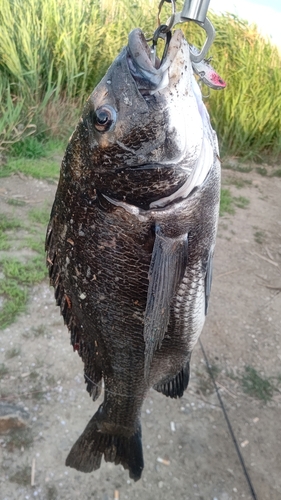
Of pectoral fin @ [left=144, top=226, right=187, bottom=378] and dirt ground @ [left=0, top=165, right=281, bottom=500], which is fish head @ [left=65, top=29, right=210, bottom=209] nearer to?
pectoral fin @ [left=144, top=226, right=187, bottom=378]

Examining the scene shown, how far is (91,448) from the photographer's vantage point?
184 cm

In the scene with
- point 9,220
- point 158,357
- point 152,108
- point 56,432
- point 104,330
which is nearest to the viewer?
point 152,108

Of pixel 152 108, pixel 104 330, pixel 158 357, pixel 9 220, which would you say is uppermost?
pixel 152 108

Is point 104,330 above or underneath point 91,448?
above

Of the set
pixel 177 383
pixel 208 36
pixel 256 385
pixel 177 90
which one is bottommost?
pixel 256 385

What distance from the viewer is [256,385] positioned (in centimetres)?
313

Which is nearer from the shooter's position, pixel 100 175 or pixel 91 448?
pixel 100 175

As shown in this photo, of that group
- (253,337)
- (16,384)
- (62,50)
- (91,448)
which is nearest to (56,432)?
(16,384)

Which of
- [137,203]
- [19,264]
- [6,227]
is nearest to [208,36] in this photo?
[137,203]

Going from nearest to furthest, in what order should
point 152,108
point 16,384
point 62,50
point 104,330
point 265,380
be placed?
point 152,108 < point 104,330 < point 16,384 < point 265,380 < point 62,50

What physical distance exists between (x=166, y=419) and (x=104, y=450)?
1022 mm

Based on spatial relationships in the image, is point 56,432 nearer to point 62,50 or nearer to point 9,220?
point 9,220

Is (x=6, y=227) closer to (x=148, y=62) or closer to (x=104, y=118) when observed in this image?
(x=104, y=118)

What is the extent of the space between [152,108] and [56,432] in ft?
6.83
